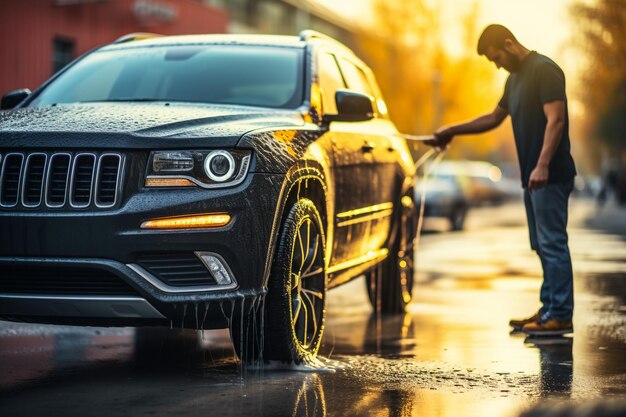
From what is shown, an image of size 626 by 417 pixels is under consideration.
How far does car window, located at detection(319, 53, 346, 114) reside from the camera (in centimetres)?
748

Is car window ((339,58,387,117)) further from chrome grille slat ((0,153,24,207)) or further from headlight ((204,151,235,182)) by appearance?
chrome grille slat ((0,153,24,207))

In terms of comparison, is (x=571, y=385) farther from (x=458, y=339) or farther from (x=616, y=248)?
(x=616, y=248)

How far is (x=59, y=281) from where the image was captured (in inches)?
218

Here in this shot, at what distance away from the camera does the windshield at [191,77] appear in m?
7.07

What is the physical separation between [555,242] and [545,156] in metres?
0.59

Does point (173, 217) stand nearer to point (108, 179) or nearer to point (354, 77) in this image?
point (108, 179)

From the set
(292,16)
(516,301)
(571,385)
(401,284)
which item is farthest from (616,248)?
(292,16)

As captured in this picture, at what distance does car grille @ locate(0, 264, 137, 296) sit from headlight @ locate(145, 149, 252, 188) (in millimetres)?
464

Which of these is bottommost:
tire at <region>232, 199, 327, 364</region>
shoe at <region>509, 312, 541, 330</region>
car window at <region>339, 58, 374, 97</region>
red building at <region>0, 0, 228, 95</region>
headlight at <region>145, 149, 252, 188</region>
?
shoe at <region>509, 312, 541, 330</region>

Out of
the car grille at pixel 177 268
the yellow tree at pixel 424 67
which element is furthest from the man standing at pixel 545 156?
the yellow tree at pixel 424 67

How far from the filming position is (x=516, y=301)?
409 inches

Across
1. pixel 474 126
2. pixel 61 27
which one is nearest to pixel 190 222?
pixel 474 126

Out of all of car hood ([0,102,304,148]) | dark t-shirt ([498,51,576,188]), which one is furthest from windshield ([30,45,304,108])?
dark t-shirt ([498,51,576,188])

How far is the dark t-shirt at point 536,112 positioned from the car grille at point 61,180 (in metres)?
3.43
